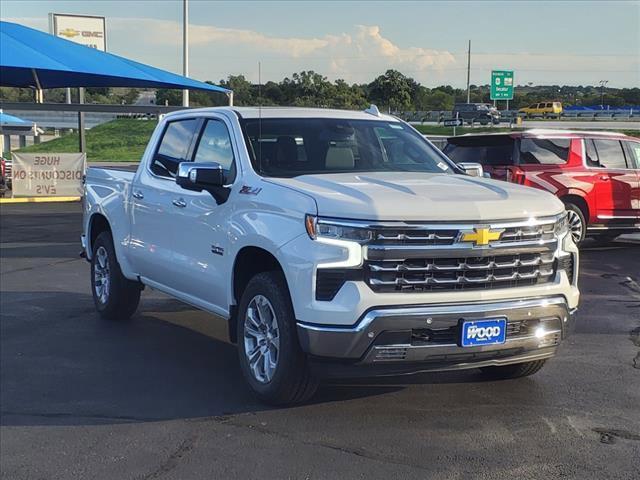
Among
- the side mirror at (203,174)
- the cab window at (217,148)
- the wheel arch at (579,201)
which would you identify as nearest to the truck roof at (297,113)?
the cab window at (217,148)

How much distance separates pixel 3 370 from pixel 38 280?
4.18 metres

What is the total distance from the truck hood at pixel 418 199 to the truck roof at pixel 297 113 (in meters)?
0.98

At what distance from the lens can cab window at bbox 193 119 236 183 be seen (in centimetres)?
576

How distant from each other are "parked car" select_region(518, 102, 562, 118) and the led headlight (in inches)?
2486

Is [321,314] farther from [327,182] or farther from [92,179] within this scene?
[92,179]

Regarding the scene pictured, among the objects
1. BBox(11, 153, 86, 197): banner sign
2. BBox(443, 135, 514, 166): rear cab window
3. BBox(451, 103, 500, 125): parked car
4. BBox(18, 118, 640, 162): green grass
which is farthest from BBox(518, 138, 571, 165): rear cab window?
BBox(451, 103, 500, 125): parked car

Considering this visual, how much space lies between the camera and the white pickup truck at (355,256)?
447 centimetres

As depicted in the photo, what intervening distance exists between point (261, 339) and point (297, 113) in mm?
2063

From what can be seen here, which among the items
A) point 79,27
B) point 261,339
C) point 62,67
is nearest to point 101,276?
point 261,339

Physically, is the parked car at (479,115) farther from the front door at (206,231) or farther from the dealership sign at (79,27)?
the front door at (206,231)

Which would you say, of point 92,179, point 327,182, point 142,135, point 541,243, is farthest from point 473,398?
point 142,135

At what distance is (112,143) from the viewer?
52.8 meters

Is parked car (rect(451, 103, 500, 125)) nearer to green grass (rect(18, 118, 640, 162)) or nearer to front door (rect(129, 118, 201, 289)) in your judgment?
green grass (rect(18, 118, 640, 162))

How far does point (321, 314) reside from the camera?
4484 millimetres
